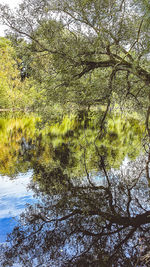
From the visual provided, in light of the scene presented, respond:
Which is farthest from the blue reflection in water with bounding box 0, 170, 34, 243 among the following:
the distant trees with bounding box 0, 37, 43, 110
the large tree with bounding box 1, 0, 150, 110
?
the distant trees with bounding box 0, 37, 43, 110

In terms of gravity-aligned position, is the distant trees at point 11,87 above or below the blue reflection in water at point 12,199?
above

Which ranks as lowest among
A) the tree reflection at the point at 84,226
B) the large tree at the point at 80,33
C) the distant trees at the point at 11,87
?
the tree reflection at the point at 84,226

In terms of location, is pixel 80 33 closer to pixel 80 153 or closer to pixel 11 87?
pixel 80 153

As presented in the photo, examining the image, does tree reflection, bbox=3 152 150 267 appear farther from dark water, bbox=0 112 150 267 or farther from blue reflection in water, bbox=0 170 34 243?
blue reflection in water, bbox=0 170 34 243

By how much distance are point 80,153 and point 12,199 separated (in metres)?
6.92

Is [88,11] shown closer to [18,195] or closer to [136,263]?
[18,195]

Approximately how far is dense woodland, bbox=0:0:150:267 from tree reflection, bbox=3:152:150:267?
2 cm

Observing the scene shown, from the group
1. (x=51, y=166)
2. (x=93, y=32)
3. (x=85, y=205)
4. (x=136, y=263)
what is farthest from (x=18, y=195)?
(x=93, y=32)

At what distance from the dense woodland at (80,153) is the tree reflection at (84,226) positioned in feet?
0.06

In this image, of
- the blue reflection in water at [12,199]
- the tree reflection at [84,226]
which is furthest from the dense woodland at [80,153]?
the blue reflection in water at [12,199]

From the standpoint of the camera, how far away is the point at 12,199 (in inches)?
279

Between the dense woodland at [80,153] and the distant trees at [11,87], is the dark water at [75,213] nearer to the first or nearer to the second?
the dense woodland at [80,153]

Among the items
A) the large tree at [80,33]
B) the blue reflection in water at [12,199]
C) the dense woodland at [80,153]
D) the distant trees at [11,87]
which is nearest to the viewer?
the dense woodland at [80,153]

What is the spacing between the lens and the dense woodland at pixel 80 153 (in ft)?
14.9
